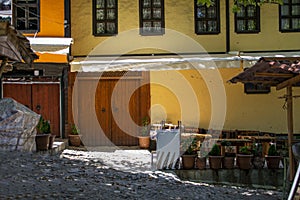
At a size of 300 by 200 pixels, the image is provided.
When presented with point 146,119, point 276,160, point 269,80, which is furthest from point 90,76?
point 269,80

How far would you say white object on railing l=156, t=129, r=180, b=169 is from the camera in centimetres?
1052

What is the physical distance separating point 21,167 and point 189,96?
281 inches

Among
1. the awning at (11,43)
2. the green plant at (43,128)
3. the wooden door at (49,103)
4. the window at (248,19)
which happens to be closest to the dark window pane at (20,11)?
the wooden door at (49,103)

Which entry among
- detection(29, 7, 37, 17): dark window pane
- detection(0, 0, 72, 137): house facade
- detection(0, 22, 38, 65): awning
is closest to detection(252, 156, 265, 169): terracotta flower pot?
detection(0, 22, 38, 65): awning

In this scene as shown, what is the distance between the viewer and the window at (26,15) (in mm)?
14602

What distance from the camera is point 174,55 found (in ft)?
49.3

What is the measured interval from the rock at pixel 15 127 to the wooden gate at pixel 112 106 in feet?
13.9

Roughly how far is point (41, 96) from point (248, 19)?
7.48 metres

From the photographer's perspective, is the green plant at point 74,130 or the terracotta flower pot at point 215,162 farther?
the green plant at point 74,130

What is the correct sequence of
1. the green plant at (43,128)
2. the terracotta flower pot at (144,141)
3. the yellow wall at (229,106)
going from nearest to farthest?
the green plant at (43,128), the terracotta flower pot at (144,141), the yellow wall at (229,106)

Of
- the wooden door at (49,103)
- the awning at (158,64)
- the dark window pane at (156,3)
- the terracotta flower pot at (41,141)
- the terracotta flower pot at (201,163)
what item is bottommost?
the terracotta flower pot at (201,163)

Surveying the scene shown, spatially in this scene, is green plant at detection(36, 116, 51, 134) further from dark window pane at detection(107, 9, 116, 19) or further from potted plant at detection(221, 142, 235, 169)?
dark window pane at detection(107, 9, 116, 19)

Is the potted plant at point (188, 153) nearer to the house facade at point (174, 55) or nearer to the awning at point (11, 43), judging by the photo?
the house facade at point (174, 55)

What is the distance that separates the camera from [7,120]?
33.5 ft
